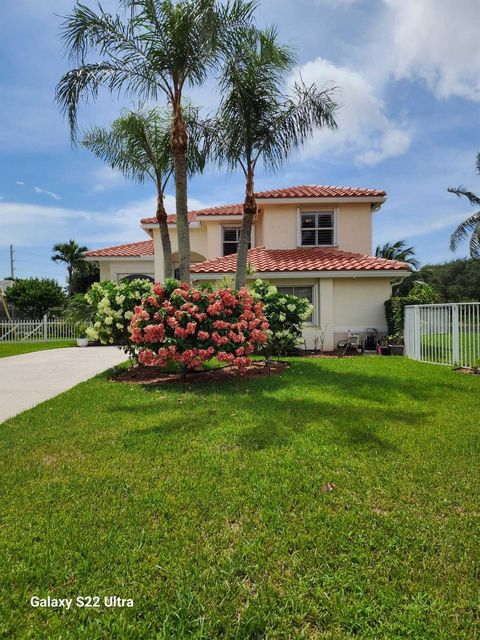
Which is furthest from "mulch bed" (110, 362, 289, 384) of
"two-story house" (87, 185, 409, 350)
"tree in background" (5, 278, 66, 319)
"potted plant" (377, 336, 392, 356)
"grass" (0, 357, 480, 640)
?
"tree in background" (5, 278, 66, 319)

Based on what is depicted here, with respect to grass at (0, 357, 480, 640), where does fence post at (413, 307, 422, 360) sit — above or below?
above

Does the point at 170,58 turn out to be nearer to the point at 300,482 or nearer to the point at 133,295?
the point at 133,295

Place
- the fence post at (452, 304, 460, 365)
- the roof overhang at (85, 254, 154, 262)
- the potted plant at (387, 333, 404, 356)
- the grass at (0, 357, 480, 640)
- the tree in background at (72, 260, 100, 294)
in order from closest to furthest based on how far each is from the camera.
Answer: the grass at (0, 357, 480, 640), the fence post at (452, 304, 460, 365), the potted plant at (387, 333, 404, 356), the roof overhang at (85, 254, 154, 262), the tree in background at (72, 260, 100, 294)

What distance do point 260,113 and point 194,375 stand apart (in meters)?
8.15

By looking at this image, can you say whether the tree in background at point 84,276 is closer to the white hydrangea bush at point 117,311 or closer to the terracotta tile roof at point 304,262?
the terracotta tile roof at point 304,262

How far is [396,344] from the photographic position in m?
14.6

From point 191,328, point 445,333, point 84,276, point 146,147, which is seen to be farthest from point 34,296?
point 445,333

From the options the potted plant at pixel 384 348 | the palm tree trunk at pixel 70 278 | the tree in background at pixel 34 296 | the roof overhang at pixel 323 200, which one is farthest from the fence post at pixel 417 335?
the palm tree trunk at pixel 70 278

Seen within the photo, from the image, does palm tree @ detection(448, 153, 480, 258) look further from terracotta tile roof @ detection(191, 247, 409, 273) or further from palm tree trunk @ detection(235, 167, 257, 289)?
palm tree trunk @ detection(235, 167, 257, 289)

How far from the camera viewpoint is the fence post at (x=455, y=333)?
1084cm

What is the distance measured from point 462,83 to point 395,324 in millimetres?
8591

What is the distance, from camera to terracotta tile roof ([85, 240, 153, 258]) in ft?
71.4

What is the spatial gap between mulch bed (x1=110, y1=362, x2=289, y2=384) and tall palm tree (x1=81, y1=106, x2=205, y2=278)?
3.79 m

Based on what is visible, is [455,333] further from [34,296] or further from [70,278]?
[70,278]
